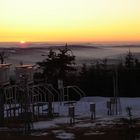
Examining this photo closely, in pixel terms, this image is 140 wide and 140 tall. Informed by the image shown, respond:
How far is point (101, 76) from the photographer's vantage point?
91.9 ft

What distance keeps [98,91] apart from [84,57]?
16.7 m

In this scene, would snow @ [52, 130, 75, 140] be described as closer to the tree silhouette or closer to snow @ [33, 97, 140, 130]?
snow @ [33, 97, 140, 130]

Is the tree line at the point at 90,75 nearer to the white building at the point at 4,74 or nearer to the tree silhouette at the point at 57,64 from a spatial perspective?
the tree silhouette at the point at 57,64

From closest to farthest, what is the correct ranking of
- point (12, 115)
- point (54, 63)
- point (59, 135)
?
1. point (59, 135)
2. point (12, 115)
3. point (54, 63)

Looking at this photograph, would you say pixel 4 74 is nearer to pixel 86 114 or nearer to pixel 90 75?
pixel 86 114

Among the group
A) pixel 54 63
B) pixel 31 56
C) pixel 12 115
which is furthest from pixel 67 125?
pixel 31 56

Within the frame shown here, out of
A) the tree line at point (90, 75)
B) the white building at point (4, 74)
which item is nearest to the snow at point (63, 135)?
the white building at point (4, 74)

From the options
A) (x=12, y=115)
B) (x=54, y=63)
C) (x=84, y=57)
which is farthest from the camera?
(x=84, y=57)

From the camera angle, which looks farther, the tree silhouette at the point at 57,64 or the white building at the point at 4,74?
the tree silhouette at the point at 57,64

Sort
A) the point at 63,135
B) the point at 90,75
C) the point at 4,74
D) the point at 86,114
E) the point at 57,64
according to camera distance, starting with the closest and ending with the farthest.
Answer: the point at 63,135
the point at 4,74
the point at 86,114
the point at 90,75
the point at 57,64

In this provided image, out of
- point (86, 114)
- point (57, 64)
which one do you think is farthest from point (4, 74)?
point (57, 64)

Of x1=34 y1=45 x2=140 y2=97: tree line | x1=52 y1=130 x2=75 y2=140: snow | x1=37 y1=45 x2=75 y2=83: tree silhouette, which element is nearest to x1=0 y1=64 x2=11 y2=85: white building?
x1=52 y1=130 x2=75 y2=140: snow

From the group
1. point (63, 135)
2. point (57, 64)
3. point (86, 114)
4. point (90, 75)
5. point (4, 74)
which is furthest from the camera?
point (57, 64)

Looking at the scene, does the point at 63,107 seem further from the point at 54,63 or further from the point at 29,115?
→ the point at 54,63
